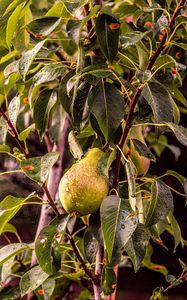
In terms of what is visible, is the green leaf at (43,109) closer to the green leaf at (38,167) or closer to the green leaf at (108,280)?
the green leaf at (38,167)

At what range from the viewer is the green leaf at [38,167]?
744 mm

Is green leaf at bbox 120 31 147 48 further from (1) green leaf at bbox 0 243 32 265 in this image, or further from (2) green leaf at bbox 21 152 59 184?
(1) green leaf at bbox 0 243 32 265

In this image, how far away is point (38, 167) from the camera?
75cm

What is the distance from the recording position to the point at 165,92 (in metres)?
0.78

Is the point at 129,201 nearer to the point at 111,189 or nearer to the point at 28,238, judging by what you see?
the point at 111,189

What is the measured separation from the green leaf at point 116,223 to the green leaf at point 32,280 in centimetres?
21

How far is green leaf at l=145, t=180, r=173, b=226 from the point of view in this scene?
2.39 feet

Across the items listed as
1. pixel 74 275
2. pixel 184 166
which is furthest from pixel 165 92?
pixel 184 166

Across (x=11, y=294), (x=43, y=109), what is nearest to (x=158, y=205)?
(x=43, y=109)

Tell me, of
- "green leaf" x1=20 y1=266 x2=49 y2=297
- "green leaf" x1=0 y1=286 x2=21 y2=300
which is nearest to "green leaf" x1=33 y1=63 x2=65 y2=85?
"green leaf" x1=20 y1=266 x2=49 y2=297

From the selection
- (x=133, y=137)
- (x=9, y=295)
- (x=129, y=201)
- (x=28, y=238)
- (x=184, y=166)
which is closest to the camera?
(x=129, y=201)

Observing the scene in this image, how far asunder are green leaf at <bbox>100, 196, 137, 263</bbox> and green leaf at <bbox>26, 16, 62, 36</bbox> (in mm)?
278

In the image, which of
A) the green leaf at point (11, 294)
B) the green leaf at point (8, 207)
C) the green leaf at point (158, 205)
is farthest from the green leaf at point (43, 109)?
the green leaf at point (11, 294)

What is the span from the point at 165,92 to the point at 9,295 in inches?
21.3
